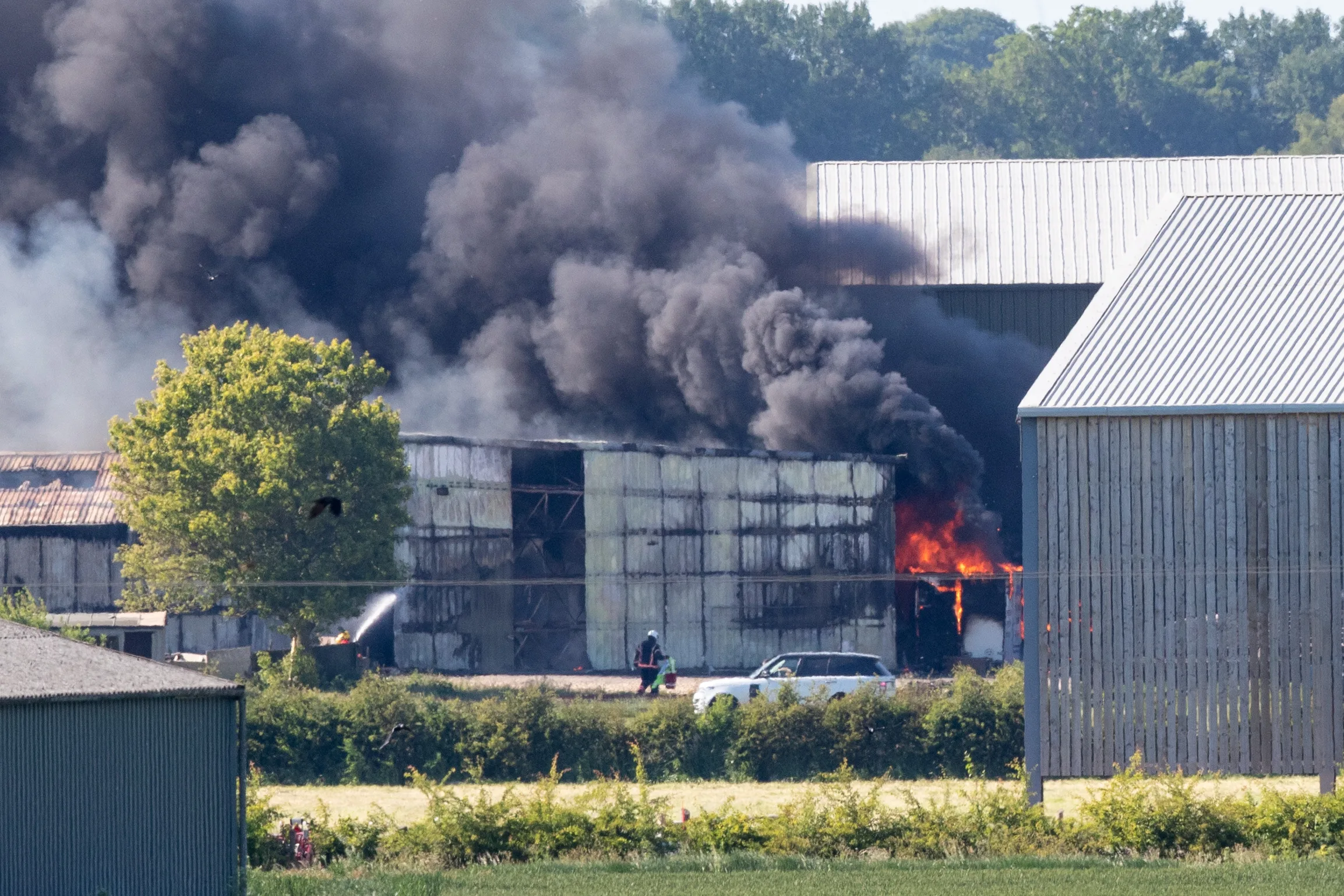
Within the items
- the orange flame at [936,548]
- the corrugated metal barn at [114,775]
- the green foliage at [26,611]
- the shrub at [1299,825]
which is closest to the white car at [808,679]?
the orange flame at [936,548]

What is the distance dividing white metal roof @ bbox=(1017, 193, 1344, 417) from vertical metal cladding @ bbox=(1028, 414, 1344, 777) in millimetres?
373

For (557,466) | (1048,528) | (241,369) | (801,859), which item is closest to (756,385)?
(557,466)

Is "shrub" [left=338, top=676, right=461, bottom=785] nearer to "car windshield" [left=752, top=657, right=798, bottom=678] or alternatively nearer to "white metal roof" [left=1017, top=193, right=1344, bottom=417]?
"car windshield" [left=752, top=657, right=798, bottom=678]

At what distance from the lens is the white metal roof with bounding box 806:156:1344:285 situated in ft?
173

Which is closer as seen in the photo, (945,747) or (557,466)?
(945,747)

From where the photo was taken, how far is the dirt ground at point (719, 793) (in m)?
28.5

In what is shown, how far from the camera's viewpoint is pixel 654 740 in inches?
1264

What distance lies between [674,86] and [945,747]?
4081 centimetres

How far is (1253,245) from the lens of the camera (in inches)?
1179

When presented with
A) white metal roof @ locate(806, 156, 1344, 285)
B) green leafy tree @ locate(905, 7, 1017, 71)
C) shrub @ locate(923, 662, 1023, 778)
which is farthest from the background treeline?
shrub @ locate(923, 662, 1023, 778)

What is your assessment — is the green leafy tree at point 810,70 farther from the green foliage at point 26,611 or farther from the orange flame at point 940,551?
the green foliage at point 26,611

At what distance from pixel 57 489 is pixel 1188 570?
29.9 meters

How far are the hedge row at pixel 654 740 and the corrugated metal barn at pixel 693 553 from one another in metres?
12.8

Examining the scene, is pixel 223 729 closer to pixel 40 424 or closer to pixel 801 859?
pixel 801 859
